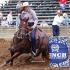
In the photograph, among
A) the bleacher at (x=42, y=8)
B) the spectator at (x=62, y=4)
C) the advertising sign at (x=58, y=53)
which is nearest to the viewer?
the advertising sign at (x=58, y=53)

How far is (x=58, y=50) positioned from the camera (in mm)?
10406

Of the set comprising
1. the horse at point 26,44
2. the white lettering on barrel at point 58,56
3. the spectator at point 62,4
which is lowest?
the white lettering on barrel at point 58,56

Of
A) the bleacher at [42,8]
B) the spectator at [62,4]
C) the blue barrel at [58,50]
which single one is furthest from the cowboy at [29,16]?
the bleacher at [42,8]

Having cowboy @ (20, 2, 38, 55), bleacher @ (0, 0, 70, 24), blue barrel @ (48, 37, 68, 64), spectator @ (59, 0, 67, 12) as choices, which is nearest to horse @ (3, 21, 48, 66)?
cowboy @ (20, 2, 38, 55)

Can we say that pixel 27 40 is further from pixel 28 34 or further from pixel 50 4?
pixel 50 4

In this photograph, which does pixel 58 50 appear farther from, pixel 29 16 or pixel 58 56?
pixel 29 16

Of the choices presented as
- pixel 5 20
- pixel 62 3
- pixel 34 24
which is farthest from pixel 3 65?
pixel 62 3

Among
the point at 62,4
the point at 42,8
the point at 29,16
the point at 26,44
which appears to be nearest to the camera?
the point at 29,16

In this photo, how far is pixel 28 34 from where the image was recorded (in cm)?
1035

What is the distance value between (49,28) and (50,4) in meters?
4.32

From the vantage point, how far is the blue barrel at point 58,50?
10314 millimetres

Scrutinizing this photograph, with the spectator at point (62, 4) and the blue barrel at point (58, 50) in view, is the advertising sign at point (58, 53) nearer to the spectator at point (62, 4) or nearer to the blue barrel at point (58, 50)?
the blue barrel at point (58, 50)

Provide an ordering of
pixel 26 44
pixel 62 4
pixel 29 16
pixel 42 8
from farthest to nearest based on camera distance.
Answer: pixel 42 8
pixel 62 4
pixel 26 44
pixel 29 16

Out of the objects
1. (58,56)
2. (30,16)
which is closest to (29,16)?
(30,16)
